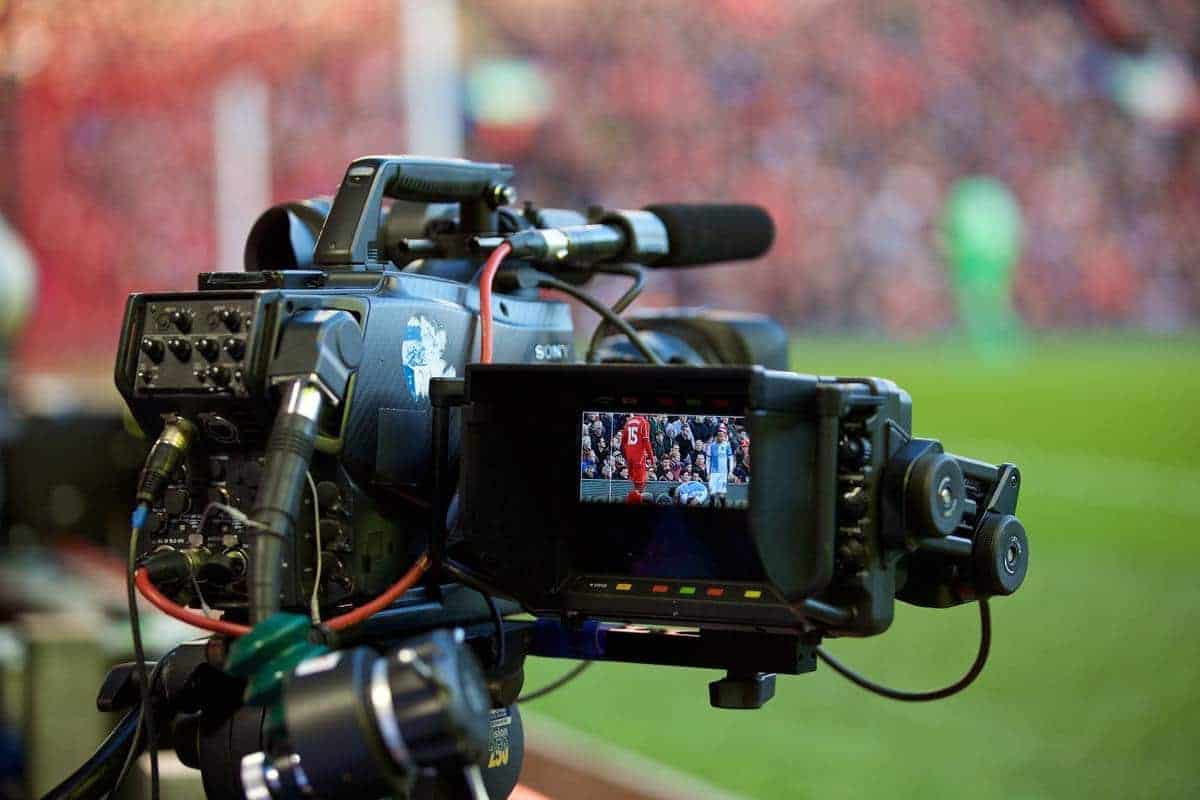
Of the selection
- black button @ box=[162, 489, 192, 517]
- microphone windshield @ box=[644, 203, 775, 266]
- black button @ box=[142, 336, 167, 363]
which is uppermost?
microphone windshield @ box=[644, 203, 775, 266]

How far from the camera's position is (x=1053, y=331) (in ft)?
28.3

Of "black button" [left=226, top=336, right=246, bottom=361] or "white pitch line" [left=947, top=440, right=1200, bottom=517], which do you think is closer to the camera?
"black button" [left=226, top=336, right=246, bottom=361]

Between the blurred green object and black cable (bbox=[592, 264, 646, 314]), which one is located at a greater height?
black cable (bbox=[592, 264, 646, 314])

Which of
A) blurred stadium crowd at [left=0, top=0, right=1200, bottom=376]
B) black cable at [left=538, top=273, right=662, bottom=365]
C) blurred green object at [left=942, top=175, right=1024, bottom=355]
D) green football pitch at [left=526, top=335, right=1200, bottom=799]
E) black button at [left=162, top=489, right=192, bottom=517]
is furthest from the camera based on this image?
blurred green object at [left=942, top=175, right=1024, bottom=355]

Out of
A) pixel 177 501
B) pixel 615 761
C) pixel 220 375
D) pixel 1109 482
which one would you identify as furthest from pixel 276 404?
pixel 1109 482

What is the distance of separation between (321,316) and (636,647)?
0.51 m

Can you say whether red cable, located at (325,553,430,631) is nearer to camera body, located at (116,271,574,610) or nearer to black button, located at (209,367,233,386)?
camera body, located at (116,271,574,610)

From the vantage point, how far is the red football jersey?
1.76 metres

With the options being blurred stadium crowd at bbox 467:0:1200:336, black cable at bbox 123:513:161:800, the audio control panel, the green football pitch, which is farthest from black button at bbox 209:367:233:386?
blurred stadium crowd at bbox 467:0:1200:336

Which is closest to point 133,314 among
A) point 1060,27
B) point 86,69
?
point 86,69

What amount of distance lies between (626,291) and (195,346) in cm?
63

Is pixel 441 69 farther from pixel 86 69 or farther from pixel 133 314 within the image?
pixel 133 314

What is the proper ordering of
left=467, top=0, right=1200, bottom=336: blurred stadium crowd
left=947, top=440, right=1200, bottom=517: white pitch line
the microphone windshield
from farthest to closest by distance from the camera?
left=467, top=0, right=1200, bottom=336: blurred stadium crowd
left=947, top=440, right=1200, bottom=517: white pitch line
the microphone windshield

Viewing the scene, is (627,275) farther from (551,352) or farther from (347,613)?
(347,613)
